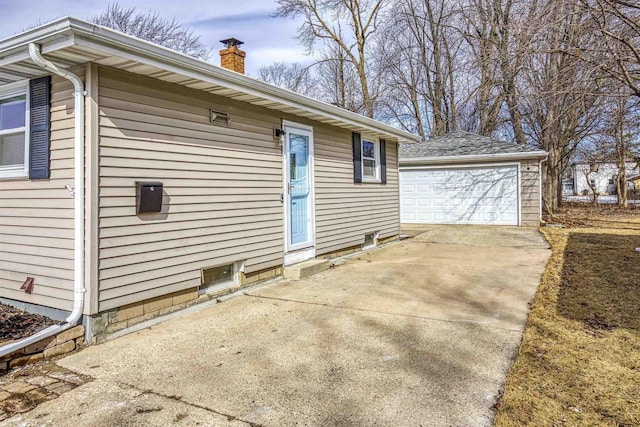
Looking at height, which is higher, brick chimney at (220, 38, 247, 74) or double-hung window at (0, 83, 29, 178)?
brick chimney at (220, 38, 247, 74)

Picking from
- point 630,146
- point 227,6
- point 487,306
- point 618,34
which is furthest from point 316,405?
point 630,146

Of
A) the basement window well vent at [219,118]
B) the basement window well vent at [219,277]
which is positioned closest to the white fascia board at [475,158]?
the basement window well vent at [219,118]

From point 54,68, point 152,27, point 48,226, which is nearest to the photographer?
point 54,68

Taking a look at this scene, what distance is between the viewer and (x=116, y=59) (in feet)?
11.7

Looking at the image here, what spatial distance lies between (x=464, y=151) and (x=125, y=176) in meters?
11.5

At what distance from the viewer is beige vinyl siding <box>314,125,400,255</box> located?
23.1 feet

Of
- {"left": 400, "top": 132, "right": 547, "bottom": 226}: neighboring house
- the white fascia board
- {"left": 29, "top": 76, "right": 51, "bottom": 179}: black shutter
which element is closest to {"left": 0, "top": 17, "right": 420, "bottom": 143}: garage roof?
{"left": 29, "top": 76, "right": 51, "bottom": 179}: black shutter

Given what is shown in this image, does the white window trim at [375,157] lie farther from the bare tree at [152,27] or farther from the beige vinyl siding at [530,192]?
the bare tree at [152,27]

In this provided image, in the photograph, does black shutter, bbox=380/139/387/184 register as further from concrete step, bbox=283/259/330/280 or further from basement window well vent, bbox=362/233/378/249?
concrete step, bbox=283/259/330/280

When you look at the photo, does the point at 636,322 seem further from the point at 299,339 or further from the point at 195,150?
the point at 195,150

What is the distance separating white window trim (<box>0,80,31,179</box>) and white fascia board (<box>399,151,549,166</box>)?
10994 mm

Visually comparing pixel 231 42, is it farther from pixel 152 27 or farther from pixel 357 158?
pixel 152 27

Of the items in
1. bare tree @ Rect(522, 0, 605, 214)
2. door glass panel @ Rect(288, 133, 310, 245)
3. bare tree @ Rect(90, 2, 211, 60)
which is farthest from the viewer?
bare tree @ Rect(90, 2, 211, 60)

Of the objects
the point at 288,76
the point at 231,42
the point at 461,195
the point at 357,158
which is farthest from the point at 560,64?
the point at 288,76
